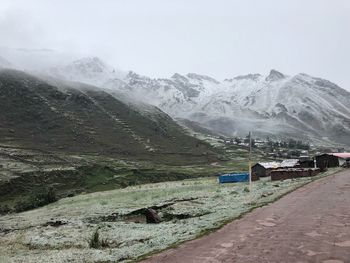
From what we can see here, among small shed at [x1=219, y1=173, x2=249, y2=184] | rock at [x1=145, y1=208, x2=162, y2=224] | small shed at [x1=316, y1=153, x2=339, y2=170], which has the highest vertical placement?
small shed at [x1=316, y1=153, x2=339, y2=170]

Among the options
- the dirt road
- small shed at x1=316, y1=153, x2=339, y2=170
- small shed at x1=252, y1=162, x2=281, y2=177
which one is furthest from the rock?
small shed at x1=316, y1=153, x2=339, y2=170

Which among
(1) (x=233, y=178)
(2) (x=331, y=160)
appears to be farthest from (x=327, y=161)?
(1) (x=233, y=178)

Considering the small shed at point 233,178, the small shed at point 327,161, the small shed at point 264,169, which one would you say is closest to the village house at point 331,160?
the small shed at point 327,161

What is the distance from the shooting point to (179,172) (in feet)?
575

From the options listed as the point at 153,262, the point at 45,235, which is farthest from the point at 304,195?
the point at 153,262

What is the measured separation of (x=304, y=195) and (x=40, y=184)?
11858 cm

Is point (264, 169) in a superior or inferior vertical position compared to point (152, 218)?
superior

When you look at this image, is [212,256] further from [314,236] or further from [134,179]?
[134,179]

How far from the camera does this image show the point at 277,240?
20.0 meters

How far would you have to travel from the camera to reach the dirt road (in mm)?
17391

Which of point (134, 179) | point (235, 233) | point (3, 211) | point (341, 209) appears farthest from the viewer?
point (134, 179)

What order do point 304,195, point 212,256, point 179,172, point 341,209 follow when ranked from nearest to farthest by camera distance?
point 212,256
point 341,209
point 304,195
point 179,172

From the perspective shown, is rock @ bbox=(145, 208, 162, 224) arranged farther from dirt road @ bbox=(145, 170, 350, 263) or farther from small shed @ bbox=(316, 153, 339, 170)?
small shed @ bbox=(316, 153, 339, 170)

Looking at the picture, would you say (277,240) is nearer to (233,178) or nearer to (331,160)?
(233,178)
